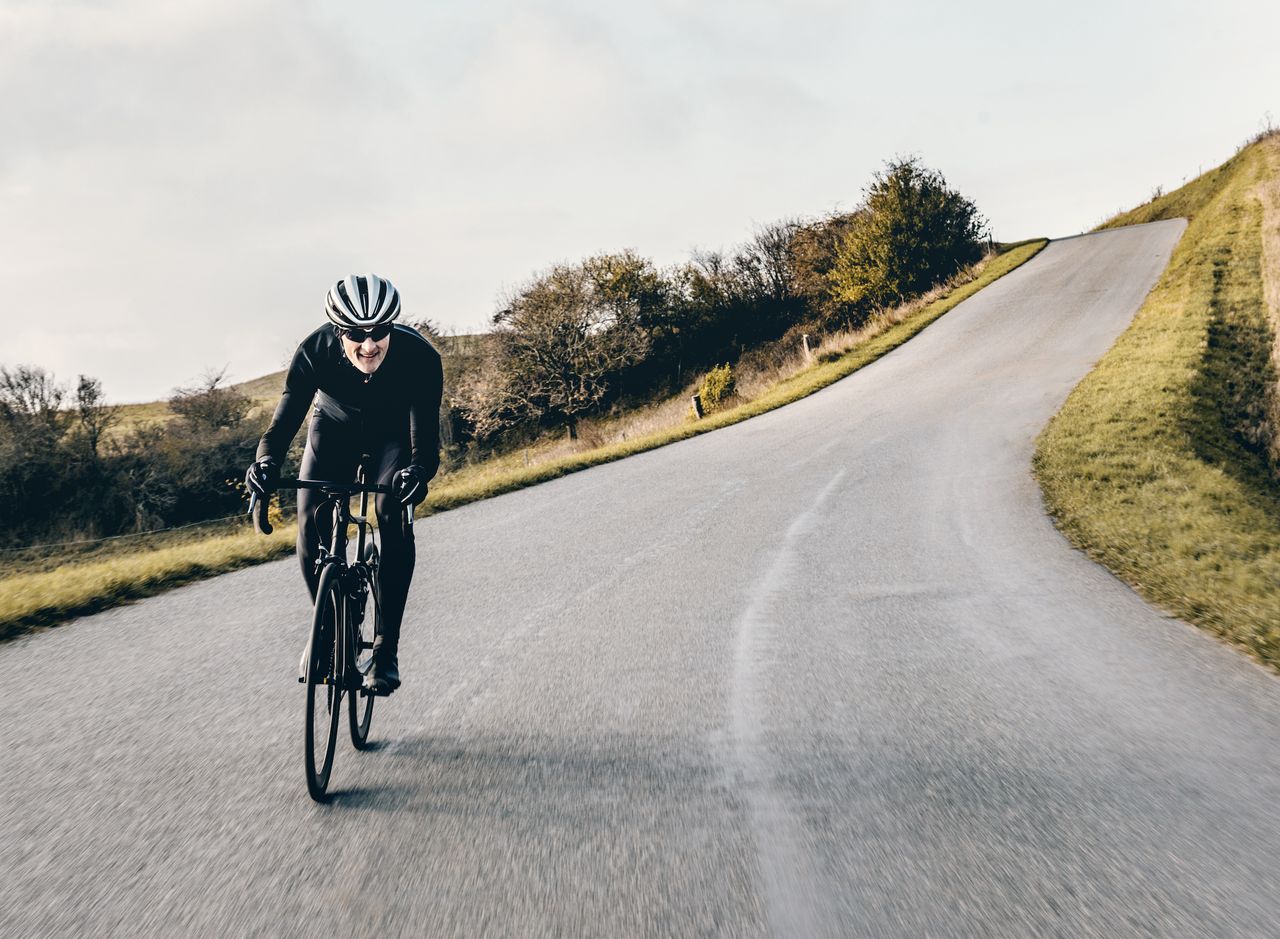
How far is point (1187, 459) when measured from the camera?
10117 millimetres

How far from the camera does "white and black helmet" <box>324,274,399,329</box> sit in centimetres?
369

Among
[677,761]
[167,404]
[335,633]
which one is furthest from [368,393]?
[167,404]

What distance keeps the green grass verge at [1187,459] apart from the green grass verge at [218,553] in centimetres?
757

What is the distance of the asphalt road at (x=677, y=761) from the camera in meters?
2.38

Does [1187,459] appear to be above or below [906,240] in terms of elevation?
below

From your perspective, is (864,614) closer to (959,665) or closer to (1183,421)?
(959,665)

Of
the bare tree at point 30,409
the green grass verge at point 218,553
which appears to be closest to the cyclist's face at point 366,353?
the green grass verge at point 218,553

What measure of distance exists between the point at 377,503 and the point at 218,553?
19.4 feet

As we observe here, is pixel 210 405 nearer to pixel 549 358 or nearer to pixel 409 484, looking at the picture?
pixel 549 358

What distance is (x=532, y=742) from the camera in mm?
3607

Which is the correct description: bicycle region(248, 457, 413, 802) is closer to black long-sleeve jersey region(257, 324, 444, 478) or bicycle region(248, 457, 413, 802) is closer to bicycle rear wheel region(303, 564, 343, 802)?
bicycle rear wheel region(303, 564, 343, 802)

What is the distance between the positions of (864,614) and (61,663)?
18.3 ft

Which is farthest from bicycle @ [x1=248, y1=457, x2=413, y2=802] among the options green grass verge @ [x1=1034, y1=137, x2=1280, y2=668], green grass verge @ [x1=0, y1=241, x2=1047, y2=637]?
green grass verge @ [x1=1034, y1=137, x2=1280, y2=668]

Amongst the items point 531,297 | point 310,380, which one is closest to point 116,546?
point 531,297
